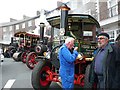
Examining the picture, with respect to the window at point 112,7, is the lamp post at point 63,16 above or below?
below

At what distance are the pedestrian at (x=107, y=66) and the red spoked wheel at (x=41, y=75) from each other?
2.81 m

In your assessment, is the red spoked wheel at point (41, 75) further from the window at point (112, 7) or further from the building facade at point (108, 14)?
the window at point (112, 7)

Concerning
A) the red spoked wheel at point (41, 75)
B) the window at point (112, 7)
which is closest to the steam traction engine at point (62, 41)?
the red spoked wheel at point (41, 75)

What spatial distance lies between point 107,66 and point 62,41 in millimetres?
2795

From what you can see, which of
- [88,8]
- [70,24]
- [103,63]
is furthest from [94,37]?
[88,8]

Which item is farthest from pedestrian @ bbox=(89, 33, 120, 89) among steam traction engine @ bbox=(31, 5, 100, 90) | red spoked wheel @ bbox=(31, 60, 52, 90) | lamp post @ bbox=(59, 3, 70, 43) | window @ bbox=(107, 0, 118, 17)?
window @ bbox=(107, 0, 118, 17)

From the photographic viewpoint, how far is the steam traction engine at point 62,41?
6.77m

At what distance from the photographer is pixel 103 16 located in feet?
68.5

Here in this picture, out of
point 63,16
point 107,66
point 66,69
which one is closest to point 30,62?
point 63,16

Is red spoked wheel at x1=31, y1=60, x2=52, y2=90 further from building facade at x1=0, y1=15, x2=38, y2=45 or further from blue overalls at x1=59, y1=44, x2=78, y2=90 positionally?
building facade at x1=0, y1=15, x2=38, y2=45

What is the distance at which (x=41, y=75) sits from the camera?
725 cm

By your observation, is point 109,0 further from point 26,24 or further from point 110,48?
point 26,24

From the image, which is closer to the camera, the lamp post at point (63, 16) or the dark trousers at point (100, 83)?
the dark trousers at point (100, 83)

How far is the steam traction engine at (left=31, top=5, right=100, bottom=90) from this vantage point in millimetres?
6766
